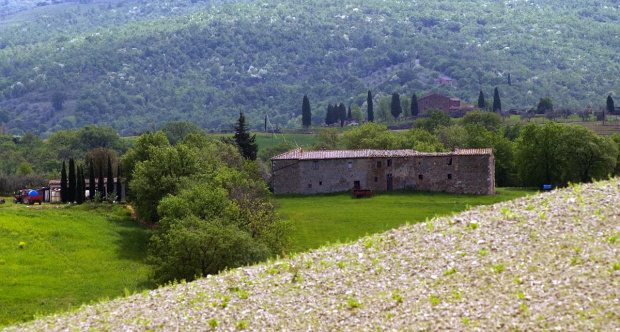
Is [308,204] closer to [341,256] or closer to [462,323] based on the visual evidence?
[341,256]

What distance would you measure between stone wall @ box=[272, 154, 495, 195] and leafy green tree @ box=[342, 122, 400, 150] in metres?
31.0

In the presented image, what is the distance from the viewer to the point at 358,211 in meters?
91.7

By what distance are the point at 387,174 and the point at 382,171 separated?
2.07 feet

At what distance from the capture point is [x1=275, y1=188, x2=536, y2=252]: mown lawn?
3223 inches

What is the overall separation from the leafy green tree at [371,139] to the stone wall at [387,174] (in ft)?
102

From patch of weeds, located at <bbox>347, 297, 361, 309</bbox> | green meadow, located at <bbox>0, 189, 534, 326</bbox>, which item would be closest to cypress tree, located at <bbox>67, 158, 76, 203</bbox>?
green meadow, located at <bbox>0, 189, 534, 326</bbox>

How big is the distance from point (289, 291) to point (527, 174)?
3497 inches

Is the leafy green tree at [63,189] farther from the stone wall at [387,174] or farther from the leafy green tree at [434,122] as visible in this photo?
the leafy green tree at [434,122]

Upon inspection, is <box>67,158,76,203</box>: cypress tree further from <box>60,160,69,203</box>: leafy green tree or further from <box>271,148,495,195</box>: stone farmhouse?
<box>271,148,495,195</box>: stone farmhouse

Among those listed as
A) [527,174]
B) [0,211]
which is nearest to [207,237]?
[0,211]

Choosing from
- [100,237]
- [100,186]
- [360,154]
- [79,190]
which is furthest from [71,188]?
[360,154]

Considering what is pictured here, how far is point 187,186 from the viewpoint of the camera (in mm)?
89438

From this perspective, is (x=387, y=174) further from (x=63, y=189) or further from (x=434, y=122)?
(x=434, y=122)

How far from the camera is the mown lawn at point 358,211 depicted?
81875 mm
